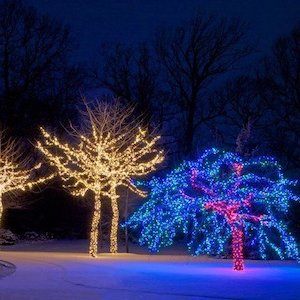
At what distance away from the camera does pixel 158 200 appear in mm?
22781

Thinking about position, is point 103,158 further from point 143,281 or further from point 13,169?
point 143,281

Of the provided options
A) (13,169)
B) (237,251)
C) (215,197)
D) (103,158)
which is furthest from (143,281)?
(13,169)

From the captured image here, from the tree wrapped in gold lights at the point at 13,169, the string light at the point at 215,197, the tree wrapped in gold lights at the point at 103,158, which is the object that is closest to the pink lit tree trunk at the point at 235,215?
the string light at the point at 215,197

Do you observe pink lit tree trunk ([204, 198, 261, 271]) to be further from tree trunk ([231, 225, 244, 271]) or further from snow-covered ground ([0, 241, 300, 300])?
snow-covered ground ([0, 241, 300, 300])

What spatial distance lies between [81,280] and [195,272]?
15.7 feet

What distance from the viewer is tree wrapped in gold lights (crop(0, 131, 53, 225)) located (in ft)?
90.0

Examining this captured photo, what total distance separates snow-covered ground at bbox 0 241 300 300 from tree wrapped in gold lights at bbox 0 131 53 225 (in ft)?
16.3

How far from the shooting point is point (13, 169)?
99.1ft

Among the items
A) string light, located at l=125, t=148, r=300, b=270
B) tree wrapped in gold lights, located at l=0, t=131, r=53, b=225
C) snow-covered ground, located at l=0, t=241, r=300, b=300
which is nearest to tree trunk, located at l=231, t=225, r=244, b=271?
string light, located at l=125, t=148, r=300, b=270

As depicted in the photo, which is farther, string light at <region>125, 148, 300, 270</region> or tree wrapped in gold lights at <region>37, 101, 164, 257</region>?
tree wrapped in gold lights at <region>37, 101, 164, 257</region>

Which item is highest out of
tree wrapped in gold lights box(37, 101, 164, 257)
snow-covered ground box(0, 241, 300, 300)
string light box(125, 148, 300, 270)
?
tree wrapped in gold lights box(37, 101, 164, 257)

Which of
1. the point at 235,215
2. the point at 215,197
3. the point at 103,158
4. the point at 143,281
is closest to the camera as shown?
the point at 143,281

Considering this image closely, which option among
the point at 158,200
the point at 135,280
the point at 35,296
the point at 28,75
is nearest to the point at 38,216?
the point at 28,75

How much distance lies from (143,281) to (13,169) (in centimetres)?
1473
